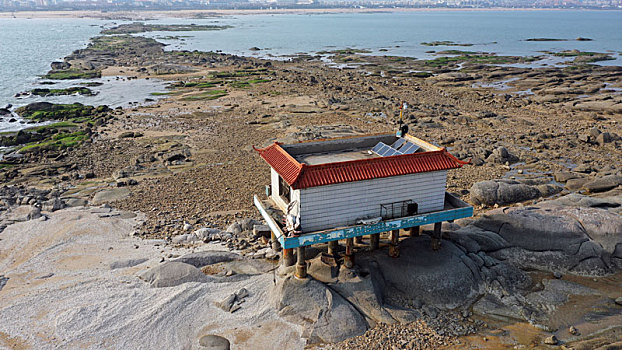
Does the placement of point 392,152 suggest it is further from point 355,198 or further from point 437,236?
point 437,236

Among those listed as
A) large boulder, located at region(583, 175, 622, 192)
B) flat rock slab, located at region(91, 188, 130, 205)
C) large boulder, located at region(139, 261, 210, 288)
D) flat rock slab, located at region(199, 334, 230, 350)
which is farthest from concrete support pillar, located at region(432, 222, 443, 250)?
flat rock slab, located at region(91, 188, 130, 205)

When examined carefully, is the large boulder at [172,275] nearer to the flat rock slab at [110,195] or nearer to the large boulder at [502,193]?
the flat rock slab at [110,195]

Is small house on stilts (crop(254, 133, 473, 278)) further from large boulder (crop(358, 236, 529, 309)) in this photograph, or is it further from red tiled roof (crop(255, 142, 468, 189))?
large boulder (crop(358, 236, 529, 309))

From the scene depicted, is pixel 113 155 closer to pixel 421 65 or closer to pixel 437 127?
pixel 437 127

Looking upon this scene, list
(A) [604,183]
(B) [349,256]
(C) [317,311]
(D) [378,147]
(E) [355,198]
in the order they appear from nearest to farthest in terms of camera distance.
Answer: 1. (C) [317,311]
2. (E) [355,198]
3. (B) [349,256]
4. (D) [378,147]
5. (A) [604,183]

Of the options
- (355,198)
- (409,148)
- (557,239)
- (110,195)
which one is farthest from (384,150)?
(110,195)

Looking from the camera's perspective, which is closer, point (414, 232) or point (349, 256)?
point (349, 256)

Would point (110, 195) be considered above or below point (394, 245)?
below
